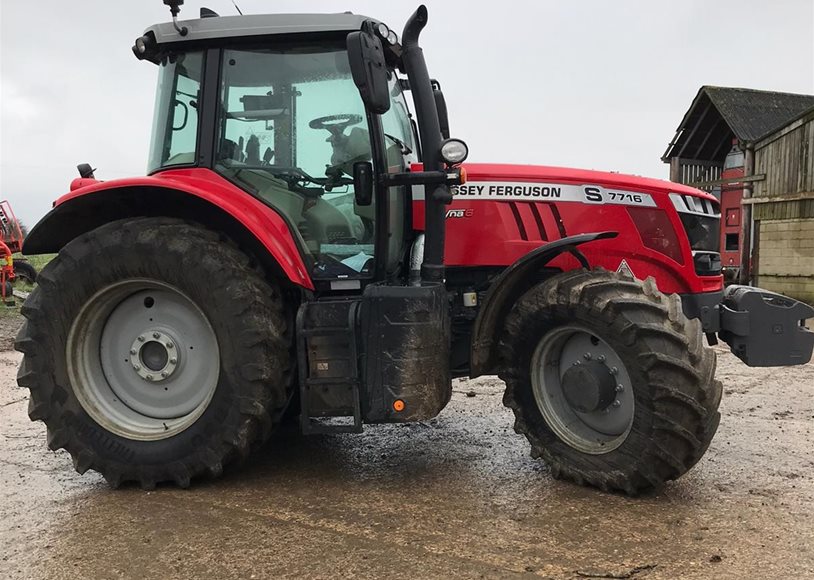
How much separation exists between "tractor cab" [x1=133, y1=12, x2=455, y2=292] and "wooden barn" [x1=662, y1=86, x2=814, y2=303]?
13187 mm

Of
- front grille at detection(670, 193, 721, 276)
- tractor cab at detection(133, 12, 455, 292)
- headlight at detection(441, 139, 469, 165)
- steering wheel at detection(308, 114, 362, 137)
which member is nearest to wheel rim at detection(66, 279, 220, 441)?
tractor cab at detection(133, 12, 455, 292)

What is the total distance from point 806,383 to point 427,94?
4.83 metres

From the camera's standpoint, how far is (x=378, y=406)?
3.53m

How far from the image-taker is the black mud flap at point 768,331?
378cm

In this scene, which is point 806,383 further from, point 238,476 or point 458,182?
point 238,476

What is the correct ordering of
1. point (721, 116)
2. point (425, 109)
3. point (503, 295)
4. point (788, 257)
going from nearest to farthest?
point (425, 109)
point (503, 295)
point (788, 257)
point (721, 116)

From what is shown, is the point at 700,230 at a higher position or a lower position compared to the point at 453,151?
lower

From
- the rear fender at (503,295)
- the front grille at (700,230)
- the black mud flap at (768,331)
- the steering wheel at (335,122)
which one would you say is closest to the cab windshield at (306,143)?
the steering wheel at (335,122)

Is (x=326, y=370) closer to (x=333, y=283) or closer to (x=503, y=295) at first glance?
(x=333, y=283)

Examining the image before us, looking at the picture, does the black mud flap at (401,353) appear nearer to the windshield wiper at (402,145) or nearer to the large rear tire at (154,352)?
the large rear tire at (154,352)

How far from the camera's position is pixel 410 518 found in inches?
126

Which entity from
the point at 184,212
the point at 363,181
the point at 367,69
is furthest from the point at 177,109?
the point at 367,69

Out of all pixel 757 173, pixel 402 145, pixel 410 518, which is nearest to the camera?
pixel 410 518

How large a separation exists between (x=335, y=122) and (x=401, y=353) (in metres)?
1.32
